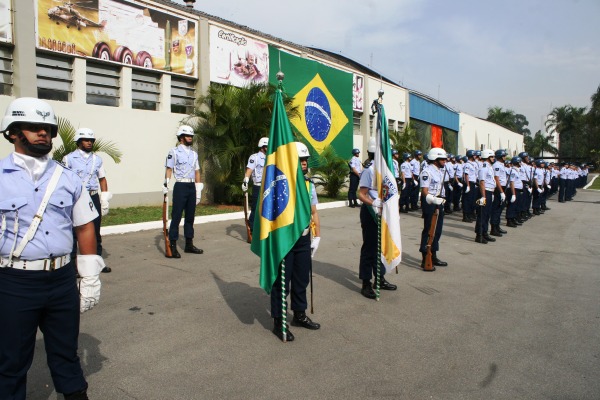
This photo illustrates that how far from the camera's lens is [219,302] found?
592 cm

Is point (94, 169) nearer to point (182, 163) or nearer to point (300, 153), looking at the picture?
point (182, 163)

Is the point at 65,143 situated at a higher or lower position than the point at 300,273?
higher

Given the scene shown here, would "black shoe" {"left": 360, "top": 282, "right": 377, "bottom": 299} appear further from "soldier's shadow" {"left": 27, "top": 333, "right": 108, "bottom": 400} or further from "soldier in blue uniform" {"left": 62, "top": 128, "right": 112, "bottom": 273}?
"soldier in blue uniform" {"left": 62, "top": 128, "right": 112, "bottom": 273}

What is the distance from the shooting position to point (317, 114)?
21844mm

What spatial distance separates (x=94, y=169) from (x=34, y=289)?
471 cm

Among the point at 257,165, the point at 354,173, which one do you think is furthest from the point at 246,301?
the point at 354,173

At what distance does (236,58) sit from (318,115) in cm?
578

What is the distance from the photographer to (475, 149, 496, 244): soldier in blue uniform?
11.0 meters

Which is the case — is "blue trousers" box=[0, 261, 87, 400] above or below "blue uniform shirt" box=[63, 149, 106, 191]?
below

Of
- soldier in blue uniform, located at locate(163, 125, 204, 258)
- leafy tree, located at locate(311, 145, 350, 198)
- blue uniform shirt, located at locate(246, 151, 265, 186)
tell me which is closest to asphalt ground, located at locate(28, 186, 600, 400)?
soldier in blue uniform, located at locate(163, 125, 204, 258)

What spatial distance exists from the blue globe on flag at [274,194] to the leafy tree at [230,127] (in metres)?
10.4

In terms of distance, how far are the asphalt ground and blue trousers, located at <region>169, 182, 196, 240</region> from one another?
1.75ft

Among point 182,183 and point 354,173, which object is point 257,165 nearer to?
point 182,183

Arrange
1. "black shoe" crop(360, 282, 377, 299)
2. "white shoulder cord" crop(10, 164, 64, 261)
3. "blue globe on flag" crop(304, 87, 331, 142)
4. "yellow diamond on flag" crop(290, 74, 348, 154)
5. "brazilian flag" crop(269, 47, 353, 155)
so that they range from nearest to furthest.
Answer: "white shoulder cord" crop(10, 164, 64, 261)
"black shoe" crop(360, 282, 377, 299)
"brazilian flag" crop(269, 47, 353, 155)
"yellow diamond on flag" crop(290, 74, 348, 154)
"blue globe on flag" crop(304, 87, 331, 142)
